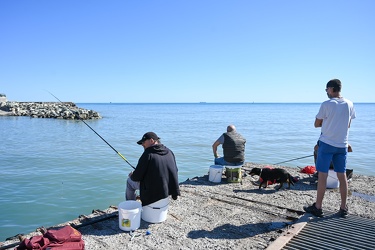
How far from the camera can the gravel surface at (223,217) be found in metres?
4.04

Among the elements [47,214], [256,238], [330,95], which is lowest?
[47,214]

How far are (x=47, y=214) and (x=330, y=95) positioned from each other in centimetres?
682

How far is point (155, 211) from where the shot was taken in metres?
4.57

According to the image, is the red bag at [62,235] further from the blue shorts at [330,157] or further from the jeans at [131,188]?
the blue shorts at [330,157]

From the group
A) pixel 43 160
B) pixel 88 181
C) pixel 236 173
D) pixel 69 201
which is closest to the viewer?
pixel 236 173

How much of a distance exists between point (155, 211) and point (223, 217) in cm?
120

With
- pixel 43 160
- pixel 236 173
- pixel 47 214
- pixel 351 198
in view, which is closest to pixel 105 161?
pixel 43 160

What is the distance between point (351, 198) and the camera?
608 centimetres

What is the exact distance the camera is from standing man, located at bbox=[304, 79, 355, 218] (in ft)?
14.6

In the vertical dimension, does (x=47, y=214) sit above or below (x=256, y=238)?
below

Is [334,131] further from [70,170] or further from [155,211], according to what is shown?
[70,170]

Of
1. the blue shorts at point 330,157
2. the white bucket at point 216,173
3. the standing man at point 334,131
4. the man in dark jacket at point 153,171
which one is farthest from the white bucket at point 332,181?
the man in dark jacket at point 153,171

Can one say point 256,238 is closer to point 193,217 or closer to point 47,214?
point 193,217

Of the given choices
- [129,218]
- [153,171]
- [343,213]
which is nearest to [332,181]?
[343,213]
